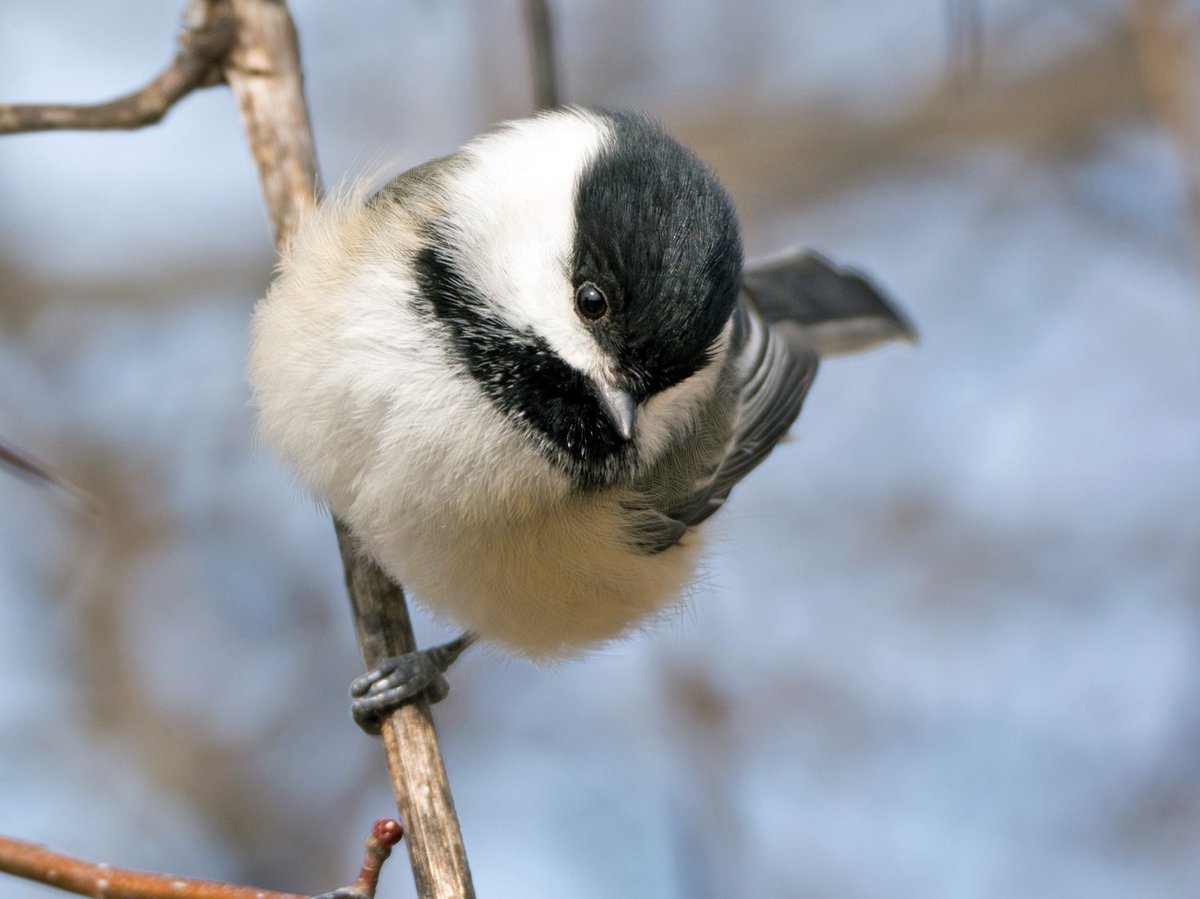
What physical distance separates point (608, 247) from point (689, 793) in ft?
6.13

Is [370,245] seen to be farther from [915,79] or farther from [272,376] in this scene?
[915,79]

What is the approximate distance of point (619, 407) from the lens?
1.56 m

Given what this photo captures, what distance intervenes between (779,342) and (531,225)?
87cm

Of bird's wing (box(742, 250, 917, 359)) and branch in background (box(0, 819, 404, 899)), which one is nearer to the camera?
branch in background (box(0, 819, 404, 899))

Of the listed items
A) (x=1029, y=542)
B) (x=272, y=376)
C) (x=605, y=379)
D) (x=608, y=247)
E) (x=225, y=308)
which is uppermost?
(x=225, y=308)

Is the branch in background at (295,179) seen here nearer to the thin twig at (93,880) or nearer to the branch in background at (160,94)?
the branch in background at (160,94)

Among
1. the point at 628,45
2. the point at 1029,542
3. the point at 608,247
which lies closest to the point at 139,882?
the point at 608,247

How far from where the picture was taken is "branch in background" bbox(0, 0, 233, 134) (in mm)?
1808

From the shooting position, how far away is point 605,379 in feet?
5.18

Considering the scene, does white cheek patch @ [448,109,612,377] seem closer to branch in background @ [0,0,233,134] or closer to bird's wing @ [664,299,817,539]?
bird's wing @ [664,299,817,539]

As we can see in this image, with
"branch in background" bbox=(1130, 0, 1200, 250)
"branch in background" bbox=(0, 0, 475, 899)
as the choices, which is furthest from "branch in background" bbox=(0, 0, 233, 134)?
"branch in background" bbox=(1130, 0, 1200, 250)

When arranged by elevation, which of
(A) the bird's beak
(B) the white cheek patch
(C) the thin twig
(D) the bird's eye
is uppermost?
(B) the white cheek patch

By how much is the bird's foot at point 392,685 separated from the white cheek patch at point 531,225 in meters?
0.58

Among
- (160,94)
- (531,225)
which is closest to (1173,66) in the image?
(531,225)
